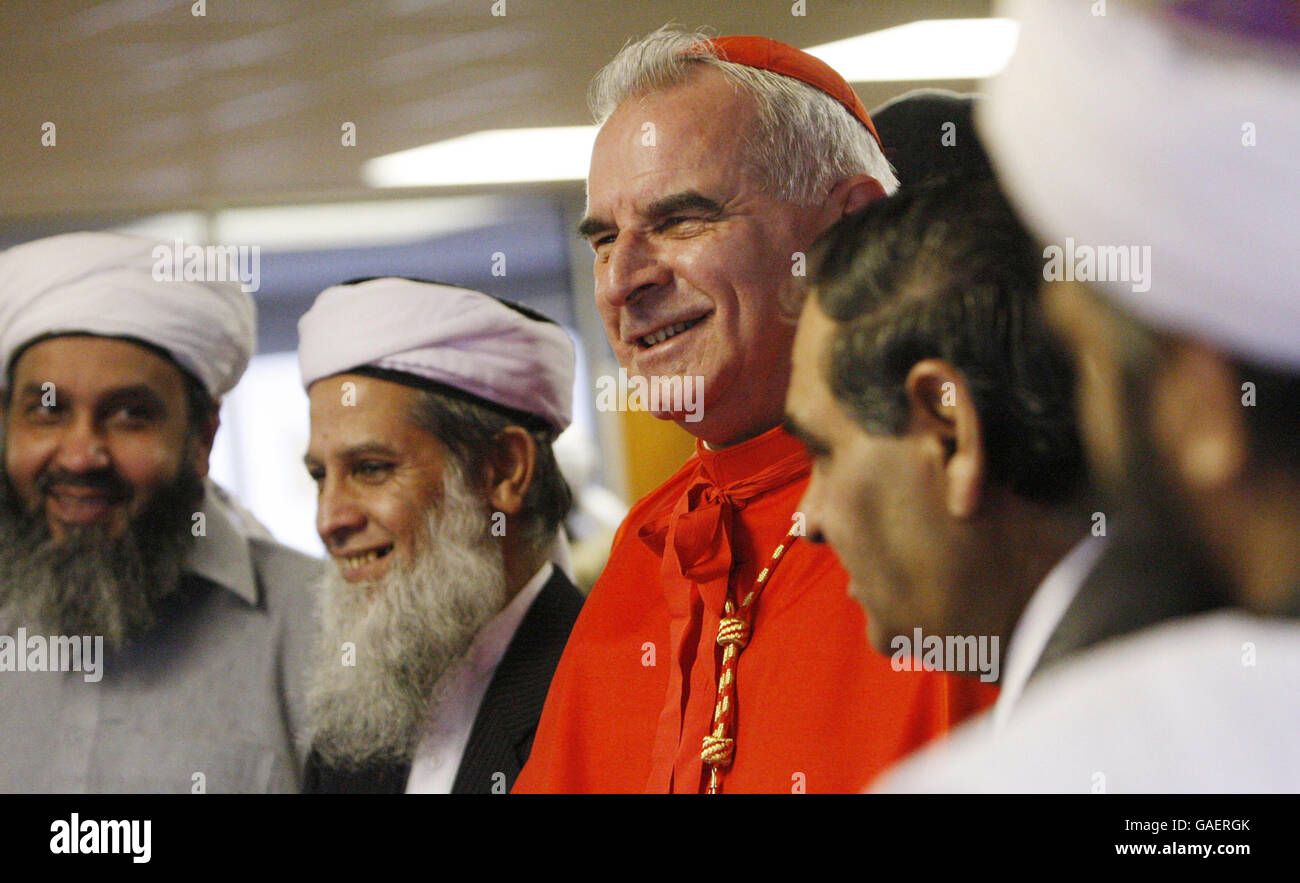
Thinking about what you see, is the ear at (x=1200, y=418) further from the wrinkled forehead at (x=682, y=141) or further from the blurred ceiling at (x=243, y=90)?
the blurred ceiling at (x=243, y=90)

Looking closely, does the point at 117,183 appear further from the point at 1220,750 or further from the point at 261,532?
the point at 1220,750

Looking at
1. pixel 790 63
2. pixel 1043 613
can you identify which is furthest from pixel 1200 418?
pixel 790 63

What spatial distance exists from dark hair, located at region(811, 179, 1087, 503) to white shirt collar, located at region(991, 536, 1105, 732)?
71mm

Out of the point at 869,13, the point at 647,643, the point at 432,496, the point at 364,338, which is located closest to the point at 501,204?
the point at 364,338

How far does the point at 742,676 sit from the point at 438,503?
→ 692 mm

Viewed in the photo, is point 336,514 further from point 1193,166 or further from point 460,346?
point 1193,166

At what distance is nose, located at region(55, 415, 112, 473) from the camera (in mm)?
2334

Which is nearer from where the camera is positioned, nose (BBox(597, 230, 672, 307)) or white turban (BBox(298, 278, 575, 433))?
nose (BBox(597, 230, 672, 307))

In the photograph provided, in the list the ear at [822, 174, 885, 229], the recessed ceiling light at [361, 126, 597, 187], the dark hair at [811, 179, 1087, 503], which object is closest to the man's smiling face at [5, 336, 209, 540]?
the recessed ceiling light at [361, 126, 597, 187]

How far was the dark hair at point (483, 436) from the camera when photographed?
2225 mm

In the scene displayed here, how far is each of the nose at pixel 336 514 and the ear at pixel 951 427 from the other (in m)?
1.13

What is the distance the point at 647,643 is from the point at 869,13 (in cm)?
112

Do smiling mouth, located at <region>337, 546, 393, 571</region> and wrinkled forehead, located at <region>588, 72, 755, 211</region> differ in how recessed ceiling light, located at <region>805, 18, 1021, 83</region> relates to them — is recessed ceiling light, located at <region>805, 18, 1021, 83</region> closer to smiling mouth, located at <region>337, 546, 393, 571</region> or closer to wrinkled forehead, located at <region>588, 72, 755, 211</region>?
wrinkled forehead, located at <region>588, 72, 755, 211</region>

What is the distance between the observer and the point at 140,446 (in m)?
2.35
